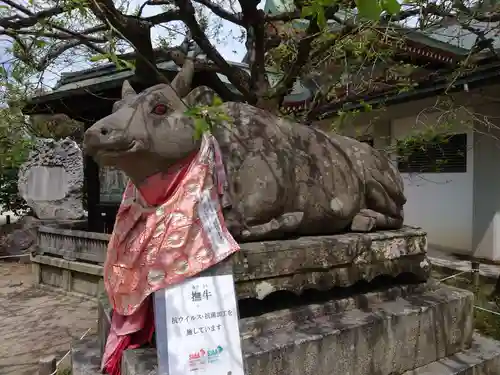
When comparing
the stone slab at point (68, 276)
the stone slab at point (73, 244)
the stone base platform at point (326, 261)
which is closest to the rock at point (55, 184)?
the stone slab at point (73, 244)

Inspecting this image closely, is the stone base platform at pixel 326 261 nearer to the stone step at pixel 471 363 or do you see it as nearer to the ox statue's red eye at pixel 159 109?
the stone step at pixel 471 363

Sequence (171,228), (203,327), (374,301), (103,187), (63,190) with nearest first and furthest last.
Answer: (203,327) < (171,228) < (374,301) < (103,187) < (63,190)

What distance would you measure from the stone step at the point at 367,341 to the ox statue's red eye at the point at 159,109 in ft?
4.21

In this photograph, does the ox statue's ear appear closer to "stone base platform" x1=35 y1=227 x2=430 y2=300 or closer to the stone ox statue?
the stone ox statue

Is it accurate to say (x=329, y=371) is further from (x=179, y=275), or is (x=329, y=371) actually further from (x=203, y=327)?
(x=179, y=275)

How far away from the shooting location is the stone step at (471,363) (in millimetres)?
3064

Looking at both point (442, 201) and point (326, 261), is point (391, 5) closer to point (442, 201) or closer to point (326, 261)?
point (326, 261)

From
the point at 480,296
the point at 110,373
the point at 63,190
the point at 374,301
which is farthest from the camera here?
the point at 63,190

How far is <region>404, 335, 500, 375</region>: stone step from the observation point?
306cm

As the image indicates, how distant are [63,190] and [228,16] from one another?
810cm

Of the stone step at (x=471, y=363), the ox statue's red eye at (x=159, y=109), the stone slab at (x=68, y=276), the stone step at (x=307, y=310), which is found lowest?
the stone slab at (x=68, y=276)

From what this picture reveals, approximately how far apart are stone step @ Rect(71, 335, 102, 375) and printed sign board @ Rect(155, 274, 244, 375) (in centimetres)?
91

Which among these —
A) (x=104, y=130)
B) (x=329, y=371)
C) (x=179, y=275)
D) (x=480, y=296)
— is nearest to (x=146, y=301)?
(x=179, y=275)

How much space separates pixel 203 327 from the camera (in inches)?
85.4
